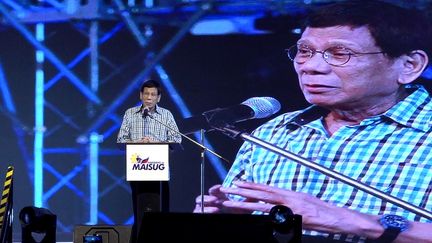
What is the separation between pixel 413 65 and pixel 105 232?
10.4ft

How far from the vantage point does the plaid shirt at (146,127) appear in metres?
7.11

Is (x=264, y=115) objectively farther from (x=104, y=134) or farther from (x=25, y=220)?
(x=25, y=220)

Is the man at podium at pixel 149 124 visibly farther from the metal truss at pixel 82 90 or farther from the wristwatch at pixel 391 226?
the wristwatch at pixel 391 226

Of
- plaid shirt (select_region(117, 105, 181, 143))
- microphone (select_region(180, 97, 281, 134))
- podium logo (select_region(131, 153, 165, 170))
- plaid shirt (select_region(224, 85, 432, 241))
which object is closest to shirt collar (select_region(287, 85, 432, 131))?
plaid shirt (select_region(224, 85, 432, 241))


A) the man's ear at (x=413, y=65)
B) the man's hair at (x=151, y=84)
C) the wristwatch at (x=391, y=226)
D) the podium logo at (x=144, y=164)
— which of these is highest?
the man's ear at (x=413, y=65)

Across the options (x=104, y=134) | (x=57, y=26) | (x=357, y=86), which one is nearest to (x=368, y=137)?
(x=357, y=86)

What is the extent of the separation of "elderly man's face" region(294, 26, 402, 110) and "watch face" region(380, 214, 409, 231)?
3.22 feet

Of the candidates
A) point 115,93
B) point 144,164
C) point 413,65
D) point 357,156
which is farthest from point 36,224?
point 413,65

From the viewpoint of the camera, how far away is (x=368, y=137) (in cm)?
707

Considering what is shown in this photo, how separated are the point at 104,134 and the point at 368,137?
2.41 metres

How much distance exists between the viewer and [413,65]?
712 cm

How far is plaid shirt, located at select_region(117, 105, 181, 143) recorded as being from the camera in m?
7.11

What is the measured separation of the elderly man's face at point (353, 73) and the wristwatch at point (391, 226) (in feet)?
3.24

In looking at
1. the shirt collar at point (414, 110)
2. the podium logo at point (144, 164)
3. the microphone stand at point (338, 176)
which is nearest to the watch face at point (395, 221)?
the microphone stand at point (338, 176)
